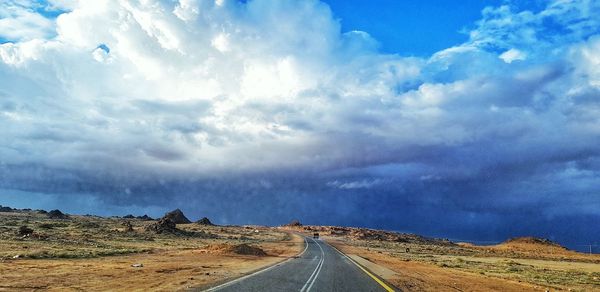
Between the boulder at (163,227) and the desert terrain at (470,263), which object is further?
the boulder at (163,227)

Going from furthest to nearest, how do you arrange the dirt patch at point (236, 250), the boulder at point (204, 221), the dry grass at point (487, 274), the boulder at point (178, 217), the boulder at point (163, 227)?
the boulder at point (204, 221), the boulder at point (178, 217), the boulder at point (163, 227), the dirt patch at point (236, 250), the dry grass at point (487, 274)

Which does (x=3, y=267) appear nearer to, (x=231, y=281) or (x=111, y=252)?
(x=231, y=281)

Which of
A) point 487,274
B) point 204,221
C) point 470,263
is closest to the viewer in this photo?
point 487,274

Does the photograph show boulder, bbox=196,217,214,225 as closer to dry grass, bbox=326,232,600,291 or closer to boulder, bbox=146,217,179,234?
boulder, bbox=146,217,179,234

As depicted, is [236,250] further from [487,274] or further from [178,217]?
[178,217]

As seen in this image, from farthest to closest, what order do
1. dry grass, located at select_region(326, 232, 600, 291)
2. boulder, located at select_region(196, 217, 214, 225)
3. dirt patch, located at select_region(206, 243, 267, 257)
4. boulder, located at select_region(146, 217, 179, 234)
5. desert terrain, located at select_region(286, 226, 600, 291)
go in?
boulder, located at select_region(196, 217, 214, 225) → boulder, located at select_region(146, 217, 179, 234) → dirt patch, located at select_region(206, 243, 267, 257) → desert terrain, located at select_region(286, 226, 600, 291) → dry grass, located at select_region(326, 232, 600, 291)

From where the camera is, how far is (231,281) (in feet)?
76.6

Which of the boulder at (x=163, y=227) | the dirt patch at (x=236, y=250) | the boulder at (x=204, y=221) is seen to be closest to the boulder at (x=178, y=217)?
the boulder at (x=204, y=221)

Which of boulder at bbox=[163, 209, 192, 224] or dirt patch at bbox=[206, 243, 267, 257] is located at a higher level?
boulder at bbox=[163, 209, 192, 224]

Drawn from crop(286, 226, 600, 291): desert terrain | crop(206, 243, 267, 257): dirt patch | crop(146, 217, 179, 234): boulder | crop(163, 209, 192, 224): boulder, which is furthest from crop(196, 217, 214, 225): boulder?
crop(206, 243, 267, 257): dirt patch

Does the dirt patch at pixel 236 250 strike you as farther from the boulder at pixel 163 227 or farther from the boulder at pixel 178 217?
the boulder at pixel 178 217

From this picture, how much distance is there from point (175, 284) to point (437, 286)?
15460mm

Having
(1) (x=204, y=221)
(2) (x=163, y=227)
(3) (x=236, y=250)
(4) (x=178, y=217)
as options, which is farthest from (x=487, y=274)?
(1) (x=204, y=221)

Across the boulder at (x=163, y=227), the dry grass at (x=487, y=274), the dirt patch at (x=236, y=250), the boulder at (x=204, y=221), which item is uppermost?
the boulder at (x=204, y=221)
